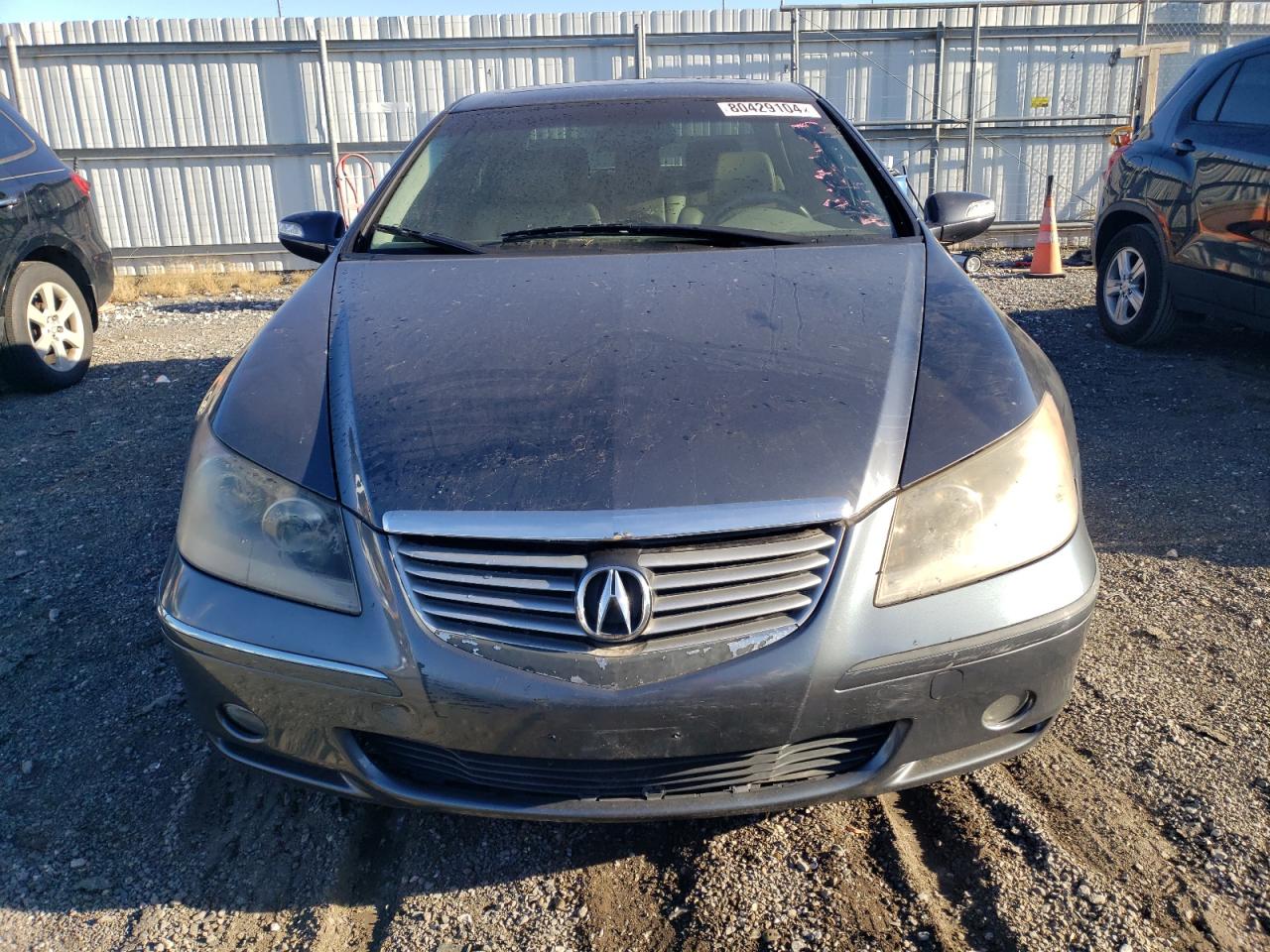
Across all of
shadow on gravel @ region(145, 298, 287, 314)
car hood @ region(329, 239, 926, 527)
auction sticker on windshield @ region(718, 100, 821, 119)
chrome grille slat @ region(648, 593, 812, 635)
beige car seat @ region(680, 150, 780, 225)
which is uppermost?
auction sticker on windshield @ region(718, 100, 821, 119)

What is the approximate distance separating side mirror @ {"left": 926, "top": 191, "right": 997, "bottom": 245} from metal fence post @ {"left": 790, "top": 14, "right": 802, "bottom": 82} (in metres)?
9.23

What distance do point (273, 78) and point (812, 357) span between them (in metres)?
11.8

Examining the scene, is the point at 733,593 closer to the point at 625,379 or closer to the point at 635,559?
the point at 635,559

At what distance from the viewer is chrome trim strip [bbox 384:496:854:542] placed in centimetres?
185

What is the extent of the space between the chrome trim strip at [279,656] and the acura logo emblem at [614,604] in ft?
1.25

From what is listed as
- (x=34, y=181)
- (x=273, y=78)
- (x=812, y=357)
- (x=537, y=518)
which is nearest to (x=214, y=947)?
(x=537, y=518)

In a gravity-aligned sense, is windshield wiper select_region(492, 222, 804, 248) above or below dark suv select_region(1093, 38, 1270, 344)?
above

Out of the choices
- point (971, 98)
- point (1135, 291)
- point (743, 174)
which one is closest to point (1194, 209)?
point (1135, 291)

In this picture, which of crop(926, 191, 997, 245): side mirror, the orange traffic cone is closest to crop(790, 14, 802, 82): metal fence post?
the orange traffic cone

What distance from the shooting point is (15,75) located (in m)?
12.0

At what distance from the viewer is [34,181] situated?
20.3 feet

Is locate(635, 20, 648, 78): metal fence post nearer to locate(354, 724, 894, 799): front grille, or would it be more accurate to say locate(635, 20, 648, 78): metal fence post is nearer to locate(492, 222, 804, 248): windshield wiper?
locate(492, 222, 804, 248): windshield wiper

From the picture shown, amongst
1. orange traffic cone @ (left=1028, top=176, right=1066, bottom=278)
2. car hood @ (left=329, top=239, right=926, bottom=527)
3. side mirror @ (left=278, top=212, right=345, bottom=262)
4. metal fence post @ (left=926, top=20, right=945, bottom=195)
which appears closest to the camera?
car hood @ (left=329, top=239, right=926, bottom=527)

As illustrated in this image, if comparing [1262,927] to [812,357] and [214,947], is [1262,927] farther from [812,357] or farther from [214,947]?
[214,947]
